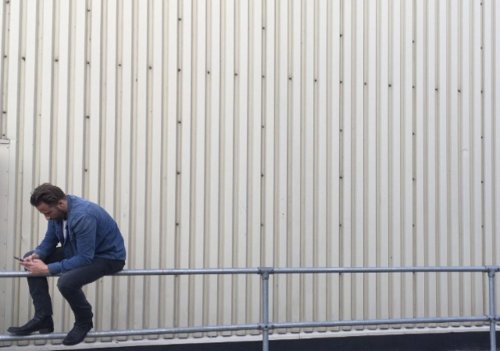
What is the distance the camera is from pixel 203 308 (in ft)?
28.1

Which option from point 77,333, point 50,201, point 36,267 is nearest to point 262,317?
point 77,333

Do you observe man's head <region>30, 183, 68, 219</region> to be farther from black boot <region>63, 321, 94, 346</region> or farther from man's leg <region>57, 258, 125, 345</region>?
black boot <region>63, 321, 94, 346</region>

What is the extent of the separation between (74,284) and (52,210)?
585 millimetres

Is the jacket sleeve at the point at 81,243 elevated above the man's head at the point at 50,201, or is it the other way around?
the man's head at the point at 50,201

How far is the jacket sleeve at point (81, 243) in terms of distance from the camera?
6.69 m

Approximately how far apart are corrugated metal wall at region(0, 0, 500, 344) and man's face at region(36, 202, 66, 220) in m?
1.33

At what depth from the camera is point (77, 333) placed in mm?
6902

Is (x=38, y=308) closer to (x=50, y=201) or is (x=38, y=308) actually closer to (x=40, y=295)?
(x=40, y=295)

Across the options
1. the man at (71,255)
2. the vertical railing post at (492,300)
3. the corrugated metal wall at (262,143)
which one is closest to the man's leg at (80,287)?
the man at (71,255)

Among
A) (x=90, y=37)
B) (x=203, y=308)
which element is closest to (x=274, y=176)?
(x=203, y=308)

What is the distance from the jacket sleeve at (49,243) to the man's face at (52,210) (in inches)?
7.7

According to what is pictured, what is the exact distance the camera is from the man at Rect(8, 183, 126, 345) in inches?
263

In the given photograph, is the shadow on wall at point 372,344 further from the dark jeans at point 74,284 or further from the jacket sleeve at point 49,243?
the jacket sleeve at point 49,243

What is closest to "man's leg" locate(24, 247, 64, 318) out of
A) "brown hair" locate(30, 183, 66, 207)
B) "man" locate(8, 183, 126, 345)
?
"man" locate(8, 183, 126, 345)
